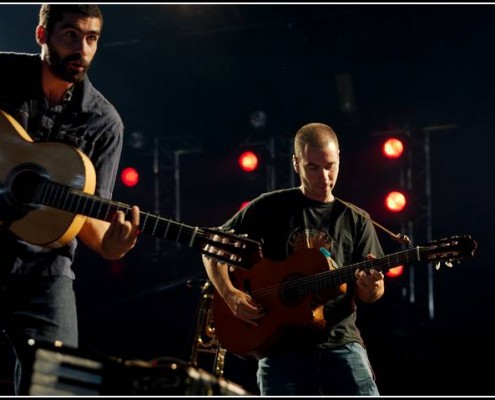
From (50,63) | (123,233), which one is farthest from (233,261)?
(50,63)

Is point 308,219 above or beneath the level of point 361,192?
beneath

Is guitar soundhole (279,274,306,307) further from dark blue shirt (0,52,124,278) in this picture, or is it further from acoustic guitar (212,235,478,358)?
dark blue shirt (0,52,124,278)

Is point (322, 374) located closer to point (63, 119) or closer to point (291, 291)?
point (291, 291)

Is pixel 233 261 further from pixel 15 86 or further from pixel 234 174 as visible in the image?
pixel 234 174

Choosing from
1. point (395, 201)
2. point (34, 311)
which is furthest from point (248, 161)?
point (34, 311)

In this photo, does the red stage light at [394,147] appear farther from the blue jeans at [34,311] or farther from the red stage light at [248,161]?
the blue jeans at [34,311]

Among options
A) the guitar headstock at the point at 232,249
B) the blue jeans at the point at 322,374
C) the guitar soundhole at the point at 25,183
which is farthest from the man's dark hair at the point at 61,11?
the blue jeans at the point at 322,374

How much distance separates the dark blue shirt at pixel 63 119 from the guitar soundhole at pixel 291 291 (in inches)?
56.9

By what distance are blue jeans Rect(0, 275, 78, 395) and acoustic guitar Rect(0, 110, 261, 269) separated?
0.19 m

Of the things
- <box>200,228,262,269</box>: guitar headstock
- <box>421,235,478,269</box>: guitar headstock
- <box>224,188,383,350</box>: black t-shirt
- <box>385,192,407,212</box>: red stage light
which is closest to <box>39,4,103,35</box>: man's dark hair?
<box>200,228,262,269</box>: guitar headstock

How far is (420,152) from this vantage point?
923 cm

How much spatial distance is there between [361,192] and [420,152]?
1.37 m

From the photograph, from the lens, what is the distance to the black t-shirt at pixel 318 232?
4.18 m

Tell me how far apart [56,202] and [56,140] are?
1.04 ft
